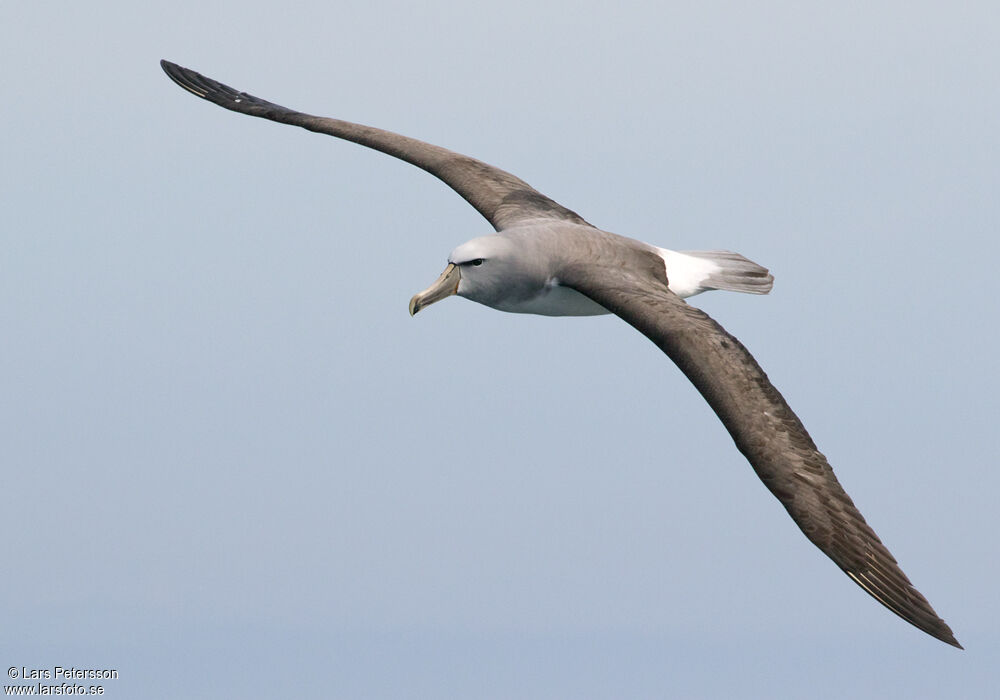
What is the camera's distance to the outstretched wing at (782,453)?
1043 cm

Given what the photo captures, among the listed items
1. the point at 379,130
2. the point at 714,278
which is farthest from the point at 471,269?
the point at 379,130

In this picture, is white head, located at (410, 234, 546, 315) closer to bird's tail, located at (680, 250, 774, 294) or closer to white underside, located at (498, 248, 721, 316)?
white underside, located at (498, 248, 721, 316)

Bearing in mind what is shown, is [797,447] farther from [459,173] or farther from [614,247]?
[459,173]

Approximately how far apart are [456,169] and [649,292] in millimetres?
3613

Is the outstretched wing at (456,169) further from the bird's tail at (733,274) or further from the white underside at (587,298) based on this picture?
the bird's tail at (733,274)

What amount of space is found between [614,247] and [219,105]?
5628 mm

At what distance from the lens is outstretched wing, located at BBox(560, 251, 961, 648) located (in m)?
10.4

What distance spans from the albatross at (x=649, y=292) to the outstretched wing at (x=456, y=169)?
0.01 m

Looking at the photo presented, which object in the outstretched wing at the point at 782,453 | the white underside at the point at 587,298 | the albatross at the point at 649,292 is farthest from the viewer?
the white underside at the point at 587,298

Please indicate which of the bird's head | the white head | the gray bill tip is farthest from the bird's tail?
the gray bill tip

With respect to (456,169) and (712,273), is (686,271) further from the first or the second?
(456,169)

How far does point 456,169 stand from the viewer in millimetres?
15180

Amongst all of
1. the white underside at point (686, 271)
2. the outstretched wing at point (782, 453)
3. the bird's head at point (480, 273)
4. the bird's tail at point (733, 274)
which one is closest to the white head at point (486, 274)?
the bird's head at point (480, 273)

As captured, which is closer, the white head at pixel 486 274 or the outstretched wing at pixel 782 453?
the outstretched wing at pixel 782 453
